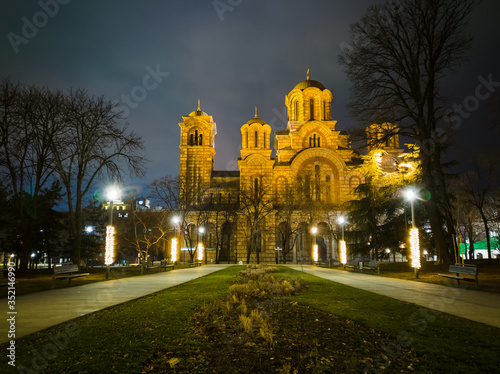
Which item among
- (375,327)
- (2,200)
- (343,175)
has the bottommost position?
(375,327)

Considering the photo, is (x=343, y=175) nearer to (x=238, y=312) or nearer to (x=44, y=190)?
(x=44, y=190)

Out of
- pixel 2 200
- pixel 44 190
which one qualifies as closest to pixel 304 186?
pixel 44 190

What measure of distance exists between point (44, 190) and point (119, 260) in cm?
4233

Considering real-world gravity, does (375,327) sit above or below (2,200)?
below

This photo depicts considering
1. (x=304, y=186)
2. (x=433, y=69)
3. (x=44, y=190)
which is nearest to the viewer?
(x=433, y=69)

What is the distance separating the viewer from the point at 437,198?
819 inches

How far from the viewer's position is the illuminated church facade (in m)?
42.2

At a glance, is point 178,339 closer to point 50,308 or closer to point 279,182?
point 50,308

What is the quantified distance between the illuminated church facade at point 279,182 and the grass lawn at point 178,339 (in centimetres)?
3059

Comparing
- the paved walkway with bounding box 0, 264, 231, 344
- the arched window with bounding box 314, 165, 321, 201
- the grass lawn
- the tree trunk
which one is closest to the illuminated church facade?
the arched window with bounding box 314, 165, 321, 201

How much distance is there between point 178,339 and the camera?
16.6 feet

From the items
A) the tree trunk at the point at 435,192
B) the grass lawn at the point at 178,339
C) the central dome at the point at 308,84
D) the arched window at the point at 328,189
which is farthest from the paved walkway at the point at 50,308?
the central dome at the point at 308,84

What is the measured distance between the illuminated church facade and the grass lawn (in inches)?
1205

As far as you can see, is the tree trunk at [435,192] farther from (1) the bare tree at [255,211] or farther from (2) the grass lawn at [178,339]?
(1) the bare tree at [255,211]
